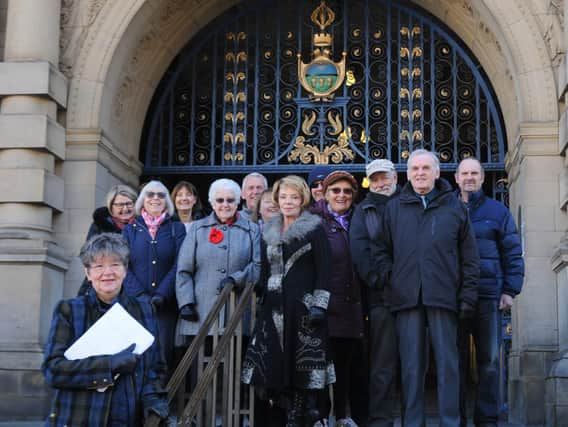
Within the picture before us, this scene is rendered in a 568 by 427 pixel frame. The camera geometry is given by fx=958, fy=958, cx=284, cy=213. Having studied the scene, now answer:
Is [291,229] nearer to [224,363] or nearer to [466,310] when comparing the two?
[224,363]

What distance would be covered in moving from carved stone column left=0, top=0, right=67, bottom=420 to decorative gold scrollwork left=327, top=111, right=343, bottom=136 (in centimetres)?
316

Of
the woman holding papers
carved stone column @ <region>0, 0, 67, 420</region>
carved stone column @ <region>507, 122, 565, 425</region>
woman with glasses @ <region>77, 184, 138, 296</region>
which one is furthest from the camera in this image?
carved stone column @ <region>507, 122, 565, 425</region>

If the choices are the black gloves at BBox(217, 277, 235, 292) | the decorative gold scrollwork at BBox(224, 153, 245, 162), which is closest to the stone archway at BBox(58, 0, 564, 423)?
the decorative gold scrollwork at BBox(224, 153, 245, 162)

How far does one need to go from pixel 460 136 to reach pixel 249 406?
19.7 feet

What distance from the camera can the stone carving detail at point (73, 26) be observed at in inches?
407

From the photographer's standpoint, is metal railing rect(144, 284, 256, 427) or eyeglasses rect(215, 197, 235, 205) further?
eyeglasses rect(215, 197, 235, 205)

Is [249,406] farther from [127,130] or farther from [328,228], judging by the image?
[127,130]

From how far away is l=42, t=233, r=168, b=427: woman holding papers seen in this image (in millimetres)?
3957

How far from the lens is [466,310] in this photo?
230 inches

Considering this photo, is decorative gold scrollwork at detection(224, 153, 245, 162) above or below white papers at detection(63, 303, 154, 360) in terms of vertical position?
above

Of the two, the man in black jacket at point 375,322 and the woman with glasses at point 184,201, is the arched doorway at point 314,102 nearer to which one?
the woman with glasses at point 184,201

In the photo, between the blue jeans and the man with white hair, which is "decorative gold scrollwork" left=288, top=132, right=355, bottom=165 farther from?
the blue jeans

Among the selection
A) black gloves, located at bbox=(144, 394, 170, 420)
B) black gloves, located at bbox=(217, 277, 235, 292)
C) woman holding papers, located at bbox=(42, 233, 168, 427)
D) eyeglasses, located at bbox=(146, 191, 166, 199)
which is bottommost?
black gloves, located at bbox=(144, 394, 170, 420)

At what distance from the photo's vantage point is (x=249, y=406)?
630 centimetres
